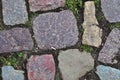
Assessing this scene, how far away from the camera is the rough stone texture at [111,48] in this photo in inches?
102

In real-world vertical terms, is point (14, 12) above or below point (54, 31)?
above

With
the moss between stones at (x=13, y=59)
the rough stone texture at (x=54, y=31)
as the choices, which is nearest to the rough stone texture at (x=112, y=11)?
the rough stone texture at (x=54, y=31)

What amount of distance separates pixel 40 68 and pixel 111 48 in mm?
435

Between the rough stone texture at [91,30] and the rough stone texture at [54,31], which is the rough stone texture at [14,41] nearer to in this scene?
the rough stone texture at [54,31]

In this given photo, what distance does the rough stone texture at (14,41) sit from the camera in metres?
2.57

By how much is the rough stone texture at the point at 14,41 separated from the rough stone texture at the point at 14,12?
60 millimetres

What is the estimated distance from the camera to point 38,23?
8.51 ft

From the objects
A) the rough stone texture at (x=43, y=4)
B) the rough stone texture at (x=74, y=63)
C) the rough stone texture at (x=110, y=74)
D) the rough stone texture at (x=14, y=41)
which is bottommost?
the rough stone texture at (x=110, y=74)

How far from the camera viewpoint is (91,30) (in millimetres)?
2594

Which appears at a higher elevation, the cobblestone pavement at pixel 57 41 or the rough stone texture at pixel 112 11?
the rough stone texture at pixel 112 11

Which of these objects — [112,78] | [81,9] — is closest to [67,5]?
[81,9]

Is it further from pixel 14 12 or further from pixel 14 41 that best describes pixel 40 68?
pixel 14 12

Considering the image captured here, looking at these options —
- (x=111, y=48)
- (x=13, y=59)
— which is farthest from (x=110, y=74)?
(x=13, y=59)

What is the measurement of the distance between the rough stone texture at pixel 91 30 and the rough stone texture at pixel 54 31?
0.06 m
